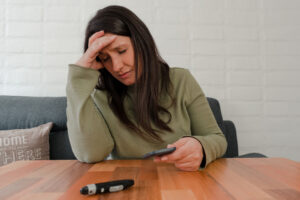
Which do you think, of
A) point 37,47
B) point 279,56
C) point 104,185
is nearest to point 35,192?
point 104,185

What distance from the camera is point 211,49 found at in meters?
1.75

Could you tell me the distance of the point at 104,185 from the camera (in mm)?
508

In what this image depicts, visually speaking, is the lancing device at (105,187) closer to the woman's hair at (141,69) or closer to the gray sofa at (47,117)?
the woman's hair at (141,69)

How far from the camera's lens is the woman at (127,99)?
949 millimetres

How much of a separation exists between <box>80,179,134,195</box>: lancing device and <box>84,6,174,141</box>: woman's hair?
508mm

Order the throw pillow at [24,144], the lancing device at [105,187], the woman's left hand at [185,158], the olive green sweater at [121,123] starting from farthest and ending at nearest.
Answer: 1. the throw pillow at [24,144]
2. the olive green sweater at [121,123]
3. the woman's left hand at [185,158]
4. the lancing device at [105,187]

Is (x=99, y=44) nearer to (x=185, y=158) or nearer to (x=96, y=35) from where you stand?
(x=96, y=35)

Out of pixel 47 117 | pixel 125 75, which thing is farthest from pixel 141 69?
pixel 47 117

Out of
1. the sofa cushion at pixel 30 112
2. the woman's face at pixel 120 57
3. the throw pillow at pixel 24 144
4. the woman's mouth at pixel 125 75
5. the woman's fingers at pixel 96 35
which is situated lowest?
the throw pillow at pixel 24 144

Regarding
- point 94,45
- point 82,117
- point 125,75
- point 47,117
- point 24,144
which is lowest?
point 24,144

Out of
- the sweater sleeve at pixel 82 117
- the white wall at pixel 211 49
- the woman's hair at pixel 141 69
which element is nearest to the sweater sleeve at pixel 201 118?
the woman's hair at pixel 141 69

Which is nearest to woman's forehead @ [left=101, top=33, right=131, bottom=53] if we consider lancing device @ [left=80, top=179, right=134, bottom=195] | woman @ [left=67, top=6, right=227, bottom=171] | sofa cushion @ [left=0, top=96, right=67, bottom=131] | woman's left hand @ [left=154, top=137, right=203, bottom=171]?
woman @ [left=67, top=6, right=227, bottom=171]

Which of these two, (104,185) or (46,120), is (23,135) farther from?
(104,185)

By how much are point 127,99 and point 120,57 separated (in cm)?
23
